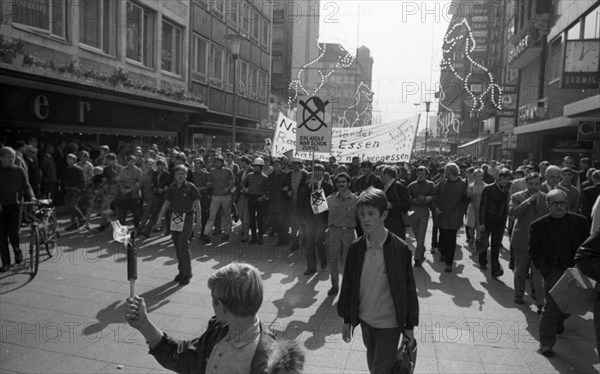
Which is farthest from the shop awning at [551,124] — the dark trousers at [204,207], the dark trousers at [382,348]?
the dark trousers at [382,348]

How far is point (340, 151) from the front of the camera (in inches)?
600

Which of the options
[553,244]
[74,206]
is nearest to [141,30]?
[74,206]

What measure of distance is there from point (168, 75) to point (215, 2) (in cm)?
723

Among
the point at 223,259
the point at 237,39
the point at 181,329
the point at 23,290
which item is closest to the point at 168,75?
the point at 237,39

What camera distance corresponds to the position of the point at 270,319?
658 cm

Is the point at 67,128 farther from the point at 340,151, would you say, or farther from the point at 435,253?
the point at 435,253

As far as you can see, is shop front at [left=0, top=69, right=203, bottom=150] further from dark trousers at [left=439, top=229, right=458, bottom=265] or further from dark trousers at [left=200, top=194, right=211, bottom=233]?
dark trousers at [left=439, top=229, right=458, bottom=265]

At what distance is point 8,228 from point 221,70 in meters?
22.9

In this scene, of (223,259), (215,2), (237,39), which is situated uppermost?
(215,2)

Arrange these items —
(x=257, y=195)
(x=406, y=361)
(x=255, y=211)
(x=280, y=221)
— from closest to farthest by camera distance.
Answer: (x=406, y=361) < (x=280, y=221) < (x=257, y=195) < (x=255, y=211)

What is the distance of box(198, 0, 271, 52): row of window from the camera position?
2880 cm

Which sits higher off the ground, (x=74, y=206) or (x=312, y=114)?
(x=312, y=114)

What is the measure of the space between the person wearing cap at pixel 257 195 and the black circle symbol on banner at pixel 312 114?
263cm

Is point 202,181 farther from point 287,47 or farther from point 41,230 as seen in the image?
point 287,47
